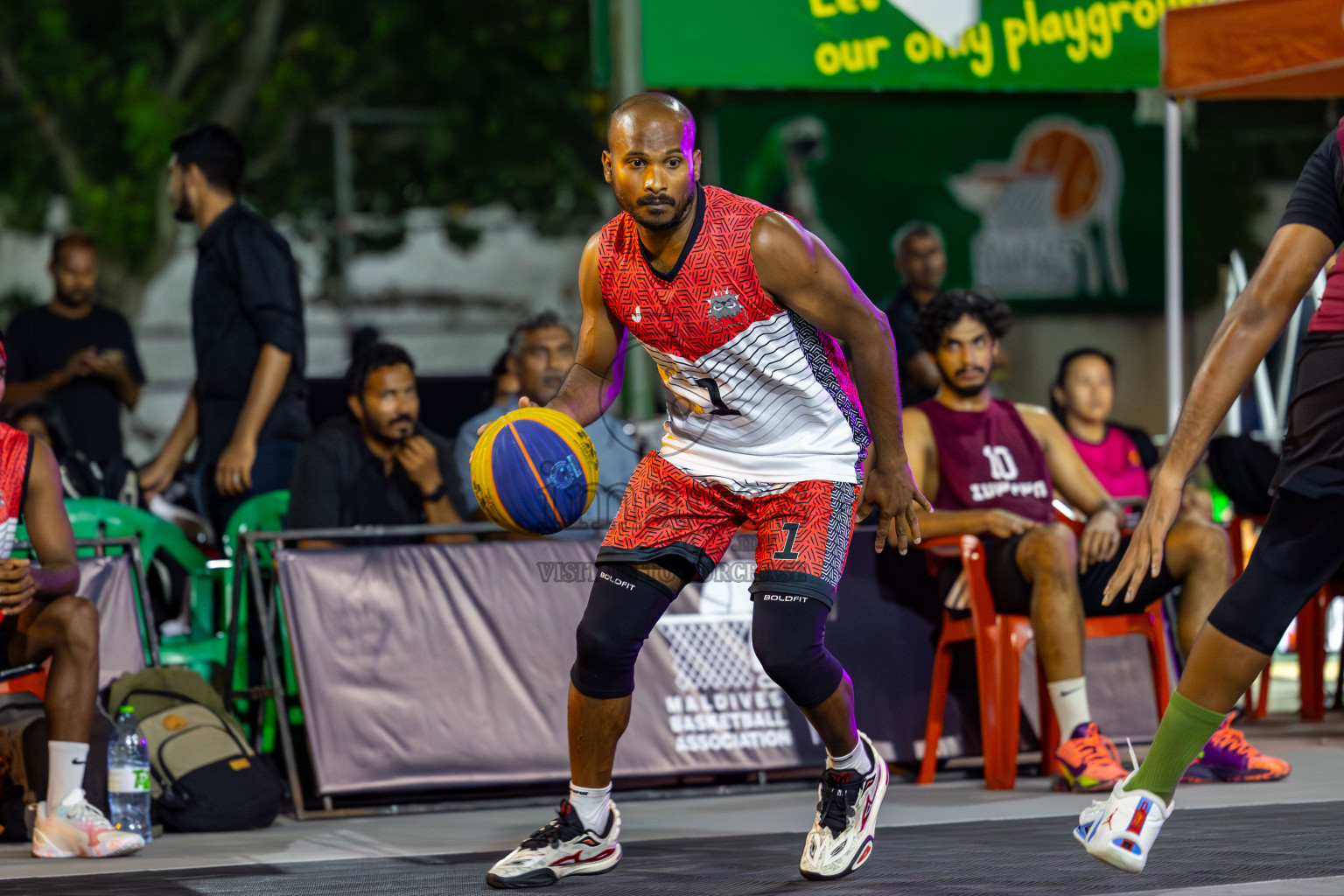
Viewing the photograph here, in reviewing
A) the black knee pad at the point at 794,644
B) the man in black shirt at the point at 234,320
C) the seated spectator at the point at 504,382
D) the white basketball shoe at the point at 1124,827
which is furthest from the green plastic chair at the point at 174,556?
the white basketball shoe at the point at 1124,827

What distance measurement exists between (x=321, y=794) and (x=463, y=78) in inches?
542

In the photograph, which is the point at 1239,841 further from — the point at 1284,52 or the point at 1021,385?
the point at 1021,385

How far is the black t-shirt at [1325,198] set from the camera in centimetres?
383

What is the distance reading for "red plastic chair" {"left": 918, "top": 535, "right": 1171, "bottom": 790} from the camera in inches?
258

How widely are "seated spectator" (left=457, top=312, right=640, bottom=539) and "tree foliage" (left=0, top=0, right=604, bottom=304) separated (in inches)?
439

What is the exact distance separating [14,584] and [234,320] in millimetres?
2101

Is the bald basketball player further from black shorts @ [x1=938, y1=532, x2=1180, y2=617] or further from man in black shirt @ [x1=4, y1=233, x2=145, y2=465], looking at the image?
man in black shirt @ [x1=4, y1=233, x2=145, y2=465]

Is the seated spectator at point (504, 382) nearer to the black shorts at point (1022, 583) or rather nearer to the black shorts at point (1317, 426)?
the black shorts at point (1022, 583)

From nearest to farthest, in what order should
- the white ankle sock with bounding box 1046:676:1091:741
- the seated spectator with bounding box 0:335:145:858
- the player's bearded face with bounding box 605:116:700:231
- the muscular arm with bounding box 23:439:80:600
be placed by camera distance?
the player's bearded face with bounding box 605:116:700:231 → the seated spectator with bounding box 0:335:145:858 → the muscular arm with bounding box 23:439:80:600 → the white ankle sock with bounding box 1046:676:1091:741

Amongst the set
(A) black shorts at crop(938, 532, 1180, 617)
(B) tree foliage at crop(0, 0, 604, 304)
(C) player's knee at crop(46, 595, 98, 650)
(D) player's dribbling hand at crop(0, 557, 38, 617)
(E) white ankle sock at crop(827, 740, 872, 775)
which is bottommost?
(E) white ankle sock at crop(827, 740, 872, 775)

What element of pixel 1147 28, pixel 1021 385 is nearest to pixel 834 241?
pixel 1021 385

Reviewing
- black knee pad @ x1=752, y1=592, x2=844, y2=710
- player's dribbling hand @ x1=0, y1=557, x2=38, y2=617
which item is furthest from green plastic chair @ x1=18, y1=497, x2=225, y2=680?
black knee pad @ x1=752, y1=592, x2=844, y2=710

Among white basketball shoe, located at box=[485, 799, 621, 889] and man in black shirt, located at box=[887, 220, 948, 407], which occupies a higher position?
man in black shirt, located at box=[887, 220, 948, 407]

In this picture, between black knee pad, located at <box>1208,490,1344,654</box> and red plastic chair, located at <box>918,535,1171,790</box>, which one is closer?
black knee pad, located at <box>1208,490,1344,654</box>
